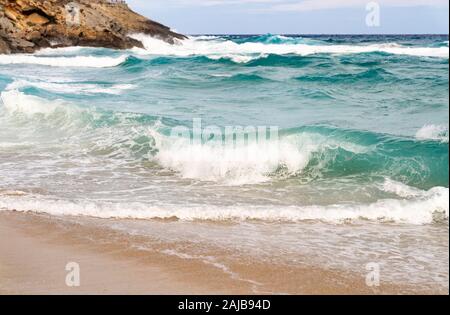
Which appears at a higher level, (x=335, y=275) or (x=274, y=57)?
(x=274, y=57)

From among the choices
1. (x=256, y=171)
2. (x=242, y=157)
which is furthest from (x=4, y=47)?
(x=256, y=171)

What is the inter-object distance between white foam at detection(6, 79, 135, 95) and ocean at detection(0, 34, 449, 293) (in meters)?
1.05

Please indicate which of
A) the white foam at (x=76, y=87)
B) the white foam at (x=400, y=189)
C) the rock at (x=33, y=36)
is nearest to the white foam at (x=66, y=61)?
the rock at (x=33, y=36)

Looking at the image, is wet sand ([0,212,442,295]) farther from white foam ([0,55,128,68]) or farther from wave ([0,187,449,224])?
white foam ([0,55,128,68])

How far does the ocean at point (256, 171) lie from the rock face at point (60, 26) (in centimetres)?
2404

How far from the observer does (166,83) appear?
21656mm

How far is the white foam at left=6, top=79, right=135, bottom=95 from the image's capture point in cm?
1908

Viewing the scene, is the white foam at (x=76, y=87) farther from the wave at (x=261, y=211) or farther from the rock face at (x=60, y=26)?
the rock face at (x=60, y=26)

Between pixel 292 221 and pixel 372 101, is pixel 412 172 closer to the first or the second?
pixel 292 221

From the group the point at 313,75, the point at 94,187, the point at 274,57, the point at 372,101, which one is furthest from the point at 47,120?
the point at 274,57

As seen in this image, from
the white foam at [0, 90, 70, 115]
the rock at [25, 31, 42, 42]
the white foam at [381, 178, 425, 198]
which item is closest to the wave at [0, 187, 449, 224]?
the white foam at [381, 178, 425, 198]

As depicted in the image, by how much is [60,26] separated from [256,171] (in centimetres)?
3820
